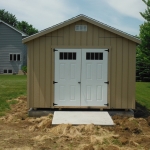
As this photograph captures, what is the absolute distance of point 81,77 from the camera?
8461 millimetres

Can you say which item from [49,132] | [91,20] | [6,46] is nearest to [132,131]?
[49,132]

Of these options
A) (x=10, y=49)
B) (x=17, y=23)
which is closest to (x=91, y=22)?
(x=10, y=49)

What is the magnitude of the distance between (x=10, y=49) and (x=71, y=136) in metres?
27.5

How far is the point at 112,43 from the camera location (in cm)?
840

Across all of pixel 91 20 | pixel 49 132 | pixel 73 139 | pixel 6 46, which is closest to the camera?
pixel 73 139

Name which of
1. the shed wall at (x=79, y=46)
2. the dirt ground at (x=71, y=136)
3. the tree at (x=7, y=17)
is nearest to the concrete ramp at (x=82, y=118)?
the dirt ground at (x=71, y=136)

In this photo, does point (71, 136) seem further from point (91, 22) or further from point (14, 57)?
point (14, 57)

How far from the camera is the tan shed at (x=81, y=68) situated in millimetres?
8367

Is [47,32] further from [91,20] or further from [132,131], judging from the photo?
[132,131]

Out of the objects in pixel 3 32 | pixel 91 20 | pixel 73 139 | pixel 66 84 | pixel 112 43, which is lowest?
pixel 73 139

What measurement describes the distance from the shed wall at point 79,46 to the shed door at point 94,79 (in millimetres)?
219

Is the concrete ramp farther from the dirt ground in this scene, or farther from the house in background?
the house in background

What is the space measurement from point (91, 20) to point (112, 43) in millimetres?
1062

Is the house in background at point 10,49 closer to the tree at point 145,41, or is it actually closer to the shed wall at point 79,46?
the tree at point 145,41
